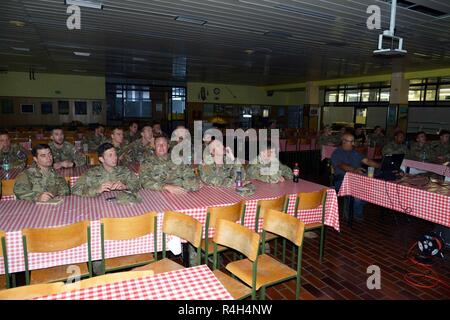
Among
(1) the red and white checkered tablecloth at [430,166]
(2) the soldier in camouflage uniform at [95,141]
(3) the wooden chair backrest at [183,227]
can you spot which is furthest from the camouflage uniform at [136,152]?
(1) the red and white checkered tablecloth at [430,166]

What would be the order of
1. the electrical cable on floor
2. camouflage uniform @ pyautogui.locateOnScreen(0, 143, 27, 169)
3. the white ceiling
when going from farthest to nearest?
camouflage uniform @ pyautogui.locateOnScreen(0, 143, 27, 169) → the white ceiling → the electrical cable on floor

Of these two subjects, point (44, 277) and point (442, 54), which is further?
point (442, 54)

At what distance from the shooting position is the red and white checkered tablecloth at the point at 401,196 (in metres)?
3.94

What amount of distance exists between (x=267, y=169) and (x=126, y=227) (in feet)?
8.02

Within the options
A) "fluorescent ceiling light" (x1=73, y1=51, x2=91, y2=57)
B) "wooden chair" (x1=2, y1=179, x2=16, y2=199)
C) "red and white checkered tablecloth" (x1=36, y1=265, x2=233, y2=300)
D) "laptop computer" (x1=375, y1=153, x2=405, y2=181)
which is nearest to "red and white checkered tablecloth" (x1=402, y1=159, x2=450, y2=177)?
"laptop computer" (x1=375, y1=153, x2=405, y2=181)

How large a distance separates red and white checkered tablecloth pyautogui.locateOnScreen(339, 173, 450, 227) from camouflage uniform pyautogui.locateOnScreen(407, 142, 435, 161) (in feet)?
9.68

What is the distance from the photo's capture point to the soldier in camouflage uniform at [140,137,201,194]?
404 centimetres

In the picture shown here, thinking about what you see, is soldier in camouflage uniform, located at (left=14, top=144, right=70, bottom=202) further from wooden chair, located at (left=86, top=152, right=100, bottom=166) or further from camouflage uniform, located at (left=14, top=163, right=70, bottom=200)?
wooden chair, located at (left=86, top=152, right=100, bottom=166)

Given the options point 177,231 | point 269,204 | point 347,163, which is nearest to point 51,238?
point 177,231

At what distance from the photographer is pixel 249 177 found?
15.9 ft
